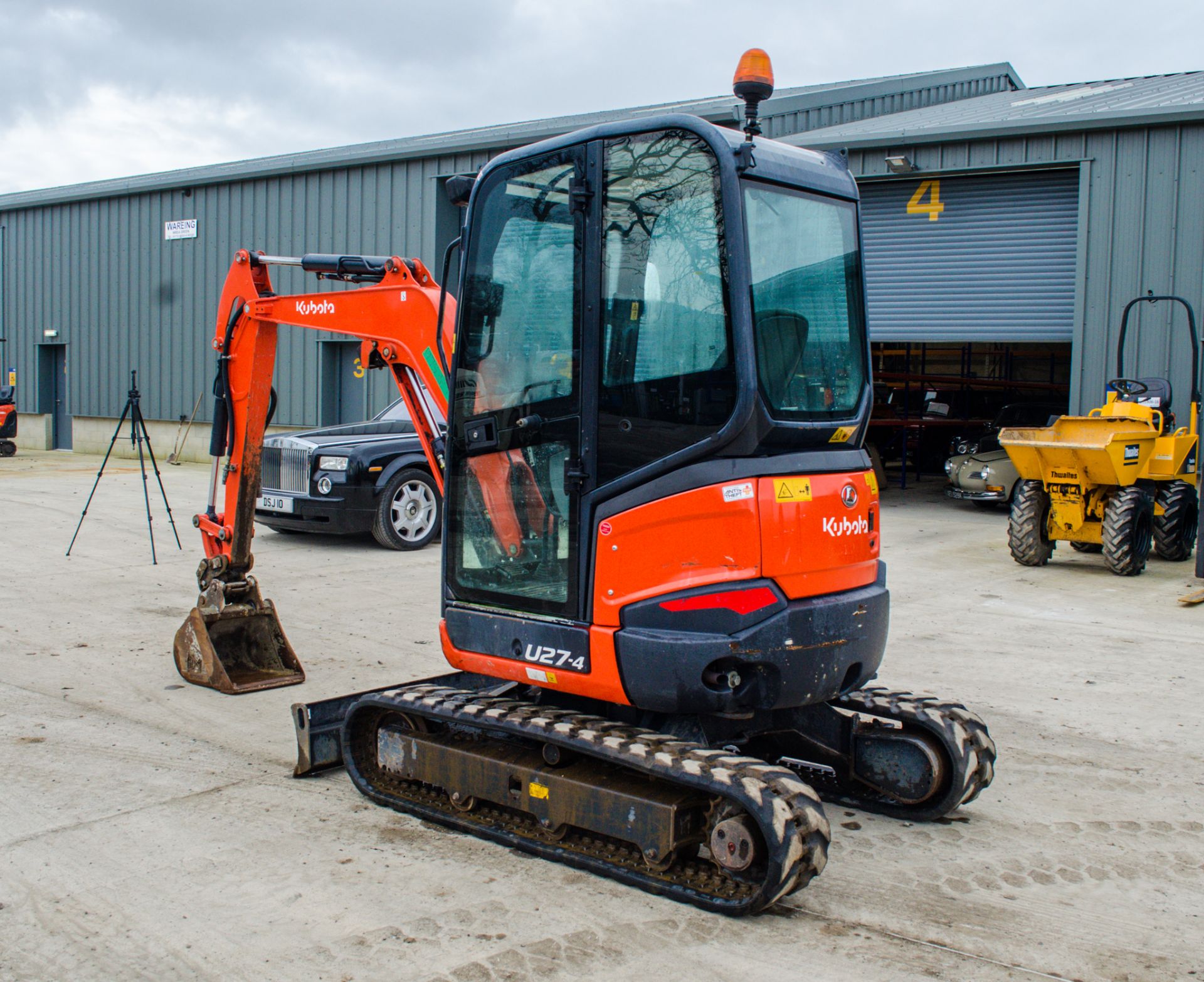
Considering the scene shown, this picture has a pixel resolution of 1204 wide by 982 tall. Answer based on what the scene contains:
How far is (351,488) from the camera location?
1159 cm

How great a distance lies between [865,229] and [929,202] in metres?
0.94

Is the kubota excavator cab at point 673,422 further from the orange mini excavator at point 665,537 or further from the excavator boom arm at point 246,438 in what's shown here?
the excavator boom arm at point 246,438

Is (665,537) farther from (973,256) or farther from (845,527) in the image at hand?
(973,256)

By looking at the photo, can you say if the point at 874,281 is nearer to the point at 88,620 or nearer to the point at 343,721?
the point at 88,620

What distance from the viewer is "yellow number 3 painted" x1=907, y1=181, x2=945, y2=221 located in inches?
630

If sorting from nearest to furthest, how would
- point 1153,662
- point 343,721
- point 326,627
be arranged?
point 343,721
point 1153,662
point 326,627

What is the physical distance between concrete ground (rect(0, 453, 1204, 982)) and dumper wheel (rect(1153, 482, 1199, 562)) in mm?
3872

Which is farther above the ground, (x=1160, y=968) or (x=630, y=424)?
(x=630, y=424)

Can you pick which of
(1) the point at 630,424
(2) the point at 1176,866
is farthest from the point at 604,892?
(2) the point at 1176,866

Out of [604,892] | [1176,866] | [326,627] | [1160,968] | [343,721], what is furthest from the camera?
[326,627]

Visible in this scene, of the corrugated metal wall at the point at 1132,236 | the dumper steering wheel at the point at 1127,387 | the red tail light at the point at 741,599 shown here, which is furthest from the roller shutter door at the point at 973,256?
the red tail light at the point at 741,599

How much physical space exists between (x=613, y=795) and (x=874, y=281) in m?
13.9

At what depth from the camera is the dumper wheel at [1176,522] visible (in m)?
11.4

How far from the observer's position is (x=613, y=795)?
12.9 feet
